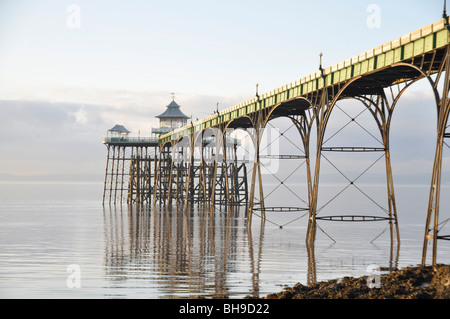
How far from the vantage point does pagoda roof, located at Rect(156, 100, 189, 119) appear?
10144cm

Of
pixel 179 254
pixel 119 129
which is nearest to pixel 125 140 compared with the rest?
pixel 119 129

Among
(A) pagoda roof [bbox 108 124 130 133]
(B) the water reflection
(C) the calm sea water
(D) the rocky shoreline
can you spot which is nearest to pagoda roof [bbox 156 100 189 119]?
(A) pagoda roof [bbox 108 124 130 133]

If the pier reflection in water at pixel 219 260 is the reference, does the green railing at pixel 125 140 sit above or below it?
above

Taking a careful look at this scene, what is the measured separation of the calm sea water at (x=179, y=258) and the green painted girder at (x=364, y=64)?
9.88 metres

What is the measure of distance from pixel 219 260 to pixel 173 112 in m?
73.4

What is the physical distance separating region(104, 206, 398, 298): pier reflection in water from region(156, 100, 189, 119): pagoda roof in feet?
170

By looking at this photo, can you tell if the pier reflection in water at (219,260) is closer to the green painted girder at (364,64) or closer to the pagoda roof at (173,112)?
the green painted girder at (364,64)

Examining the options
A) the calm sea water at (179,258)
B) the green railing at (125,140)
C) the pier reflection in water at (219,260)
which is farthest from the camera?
the green railing at (125,140)

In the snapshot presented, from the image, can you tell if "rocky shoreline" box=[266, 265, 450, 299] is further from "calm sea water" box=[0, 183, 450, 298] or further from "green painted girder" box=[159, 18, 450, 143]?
A: "green painted girder" box=[159, 18, 450, 143]

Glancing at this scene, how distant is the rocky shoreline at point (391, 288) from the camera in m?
19.4

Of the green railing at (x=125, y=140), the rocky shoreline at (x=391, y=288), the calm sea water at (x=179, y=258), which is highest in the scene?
the green railing at (x=125, y=140)

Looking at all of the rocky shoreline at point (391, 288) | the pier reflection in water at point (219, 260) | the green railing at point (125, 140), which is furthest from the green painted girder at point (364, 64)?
the green railing at point (125, 140)

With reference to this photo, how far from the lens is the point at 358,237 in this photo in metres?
46.3
